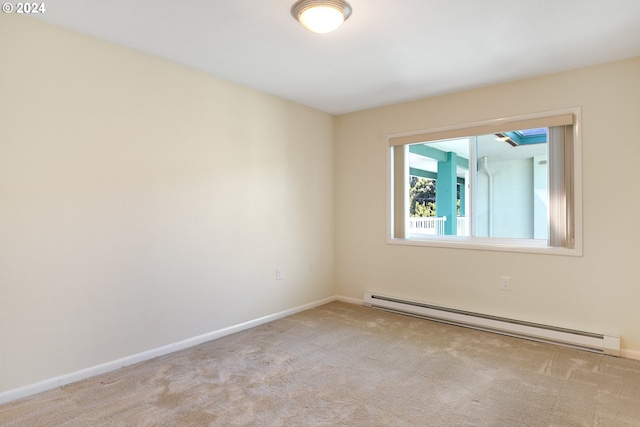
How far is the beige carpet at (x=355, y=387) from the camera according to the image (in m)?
2.03

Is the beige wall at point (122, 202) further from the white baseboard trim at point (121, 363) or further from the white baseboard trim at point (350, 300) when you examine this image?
the white baseboard trim at point (350, 300)

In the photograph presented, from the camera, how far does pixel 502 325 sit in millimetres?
3375

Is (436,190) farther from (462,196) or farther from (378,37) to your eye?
(378,37)

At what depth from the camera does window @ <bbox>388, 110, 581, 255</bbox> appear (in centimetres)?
316

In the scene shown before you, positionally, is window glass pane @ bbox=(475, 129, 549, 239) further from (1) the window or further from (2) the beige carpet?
(2) the beige carpet

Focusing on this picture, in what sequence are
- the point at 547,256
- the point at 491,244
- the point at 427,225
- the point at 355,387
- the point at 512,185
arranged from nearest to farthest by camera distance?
1. the point at 355,387
2. the point at 547,256
3. the point at 491,244
4. the point at 512,185
5. the point at 427,225

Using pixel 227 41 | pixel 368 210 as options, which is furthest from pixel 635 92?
pixel 227 41

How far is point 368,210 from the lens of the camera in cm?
440

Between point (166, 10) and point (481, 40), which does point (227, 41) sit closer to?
point (166, 10)

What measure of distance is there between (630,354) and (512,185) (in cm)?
169

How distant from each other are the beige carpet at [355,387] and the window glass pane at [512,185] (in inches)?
42.0

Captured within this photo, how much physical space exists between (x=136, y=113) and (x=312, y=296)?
8.87ft

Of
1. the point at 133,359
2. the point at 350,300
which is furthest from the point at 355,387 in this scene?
the point at 350,300

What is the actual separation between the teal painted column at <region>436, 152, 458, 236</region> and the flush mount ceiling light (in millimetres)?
2588
